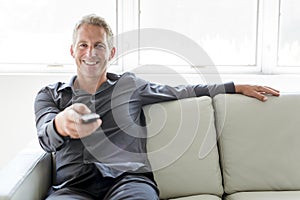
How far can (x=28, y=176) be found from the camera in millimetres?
1598

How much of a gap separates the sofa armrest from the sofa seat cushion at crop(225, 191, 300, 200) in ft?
2.85

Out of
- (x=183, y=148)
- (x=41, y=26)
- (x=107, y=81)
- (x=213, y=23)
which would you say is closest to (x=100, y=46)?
(x=107, y=81)

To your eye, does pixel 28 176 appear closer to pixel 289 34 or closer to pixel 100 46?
pixel 100 46

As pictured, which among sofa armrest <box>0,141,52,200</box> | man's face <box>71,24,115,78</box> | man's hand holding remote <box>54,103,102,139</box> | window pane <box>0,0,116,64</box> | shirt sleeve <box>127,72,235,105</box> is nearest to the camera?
man's hand holding remote <box>54,103,102,139</box>

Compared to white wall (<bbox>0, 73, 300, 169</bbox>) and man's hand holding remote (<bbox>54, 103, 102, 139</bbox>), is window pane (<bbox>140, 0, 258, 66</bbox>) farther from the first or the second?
man's hand holding remote (<bbox>54, 103, 102, 139</bbox>)

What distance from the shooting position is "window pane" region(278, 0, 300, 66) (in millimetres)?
2652

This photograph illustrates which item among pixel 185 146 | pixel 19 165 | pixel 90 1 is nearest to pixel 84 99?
pixel 19 165

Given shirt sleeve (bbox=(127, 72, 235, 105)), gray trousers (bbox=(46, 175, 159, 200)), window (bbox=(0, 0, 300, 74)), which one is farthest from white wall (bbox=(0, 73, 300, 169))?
gray trousers (bbox=(46, 175, 159, 200))

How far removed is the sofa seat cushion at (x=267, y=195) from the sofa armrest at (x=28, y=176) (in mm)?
870

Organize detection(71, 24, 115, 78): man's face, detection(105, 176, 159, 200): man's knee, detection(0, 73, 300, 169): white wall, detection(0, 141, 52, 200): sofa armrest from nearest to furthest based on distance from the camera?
1. detection(0, 141, 52, 200): sofa armrest
2. detection(105, 176, 159, 200): man's knee
3. detection(71, 24, 115, 78): man's face
4. detection(0, 73, 300, 169): white wall

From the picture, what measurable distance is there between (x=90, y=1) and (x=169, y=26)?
54 centimetres

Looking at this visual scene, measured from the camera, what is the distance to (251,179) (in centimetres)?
193

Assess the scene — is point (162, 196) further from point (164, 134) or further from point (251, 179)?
point (251, 179)

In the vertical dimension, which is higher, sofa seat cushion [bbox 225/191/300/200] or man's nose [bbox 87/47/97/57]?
man's nose [bbox 87/47/97/57]
